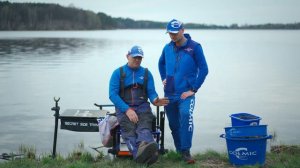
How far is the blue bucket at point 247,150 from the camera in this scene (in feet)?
19.0

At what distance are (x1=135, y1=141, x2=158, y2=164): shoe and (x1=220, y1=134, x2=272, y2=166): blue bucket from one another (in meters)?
1.03

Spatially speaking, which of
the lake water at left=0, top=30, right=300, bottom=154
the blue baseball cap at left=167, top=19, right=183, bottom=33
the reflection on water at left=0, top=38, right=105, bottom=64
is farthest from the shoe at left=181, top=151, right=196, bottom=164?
the reflection on water at left=0, top=38, right=105, bottom=64

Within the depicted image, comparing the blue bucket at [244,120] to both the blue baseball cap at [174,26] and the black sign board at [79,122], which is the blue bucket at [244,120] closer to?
the blue baseball cap at [174,26]

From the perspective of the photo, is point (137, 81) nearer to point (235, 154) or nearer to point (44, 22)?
point (235, 154)

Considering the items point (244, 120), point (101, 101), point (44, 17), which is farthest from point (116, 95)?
point (44, 17)

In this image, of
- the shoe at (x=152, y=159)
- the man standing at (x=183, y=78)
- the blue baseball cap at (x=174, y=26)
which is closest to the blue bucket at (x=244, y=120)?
the man standing at (x=183, y=78)

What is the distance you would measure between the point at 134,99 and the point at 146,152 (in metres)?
0.90

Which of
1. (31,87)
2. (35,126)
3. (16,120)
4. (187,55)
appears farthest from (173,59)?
(31,87)

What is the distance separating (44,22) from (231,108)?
132m

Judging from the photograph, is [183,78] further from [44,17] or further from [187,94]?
[44,17]

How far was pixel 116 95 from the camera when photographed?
6.08m

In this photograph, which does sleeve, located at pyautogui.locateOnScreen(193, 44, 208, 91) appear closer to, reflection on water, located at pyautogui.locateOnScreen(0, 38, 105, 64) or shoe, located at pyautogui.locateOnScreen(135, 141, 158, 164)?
shoe, located at pyautogui.locateOnScreen(135, 141, 158, 164)

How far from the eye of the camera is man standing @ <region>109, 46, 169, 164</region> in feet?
19.5

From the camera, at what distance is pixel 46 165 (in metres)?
6.02
